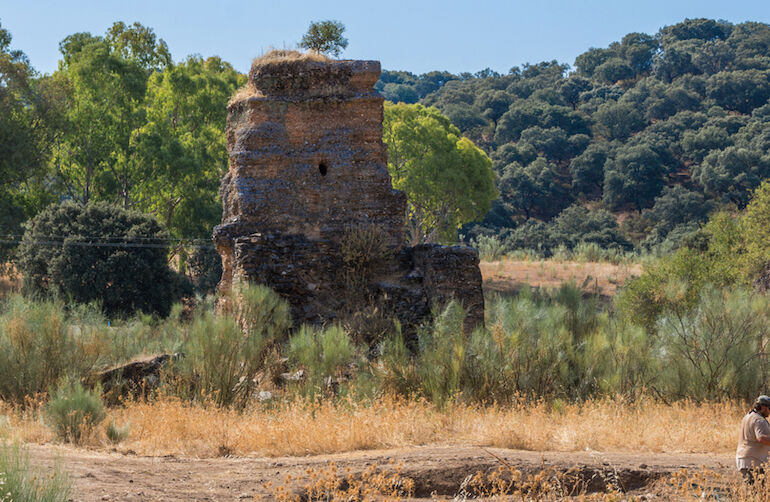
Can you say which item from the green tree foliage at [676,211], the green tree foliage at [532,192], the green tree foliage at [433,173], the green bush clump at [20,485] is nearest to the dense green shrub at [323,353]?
the green bush clump at [20,485]

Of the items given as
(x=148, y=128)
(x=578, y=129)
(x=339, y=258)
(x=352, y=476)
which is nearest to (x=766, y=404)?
(x=352, y=476)

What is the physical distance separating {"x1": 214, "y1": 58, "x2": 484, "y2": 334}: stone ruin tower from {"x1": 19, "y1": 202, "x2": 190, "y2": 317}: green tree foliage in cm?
1198

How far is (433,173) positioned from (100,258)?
14975 mm

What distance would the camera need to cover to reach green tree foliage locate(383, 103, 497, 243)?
3594 cm

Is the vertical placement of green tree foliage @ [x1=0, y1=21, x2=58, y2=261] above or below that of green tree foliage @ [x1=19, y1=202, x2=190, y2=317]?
above

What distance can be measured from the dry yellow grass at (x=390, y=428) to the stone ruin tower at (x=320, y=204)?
4.05 metres

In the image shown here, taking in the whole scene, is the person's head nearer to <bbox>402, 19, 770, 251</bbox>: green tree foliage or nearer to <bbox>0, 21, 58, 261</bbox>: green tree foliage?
<bbox>0, 21, 58, 261</bbox>: green tree foliage

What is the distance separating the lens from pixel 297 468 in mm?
7766

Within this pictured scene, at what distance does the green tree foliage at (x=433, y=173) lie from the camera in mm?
35938

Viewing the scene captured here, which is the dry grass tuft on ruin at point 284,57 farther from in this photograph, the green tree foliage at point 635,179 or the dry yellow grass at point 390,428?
the green tree foliage at point 635,179

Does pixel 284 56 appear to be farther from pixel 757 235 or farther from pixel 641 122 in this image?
pixel 641 122

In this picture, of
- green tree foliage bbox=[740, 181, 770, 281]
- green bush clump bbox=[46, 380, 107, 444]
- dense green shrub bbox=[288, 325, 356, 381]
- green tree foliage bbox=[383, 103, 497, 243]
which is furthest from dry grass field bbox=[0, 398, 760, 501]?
green tree foliage bbox=[383, 103, 497, 243]

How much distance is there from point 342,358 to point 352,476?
4951 millimetres

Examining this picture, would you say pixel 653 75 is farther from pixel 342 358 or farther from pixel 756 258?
pixel 342 358
